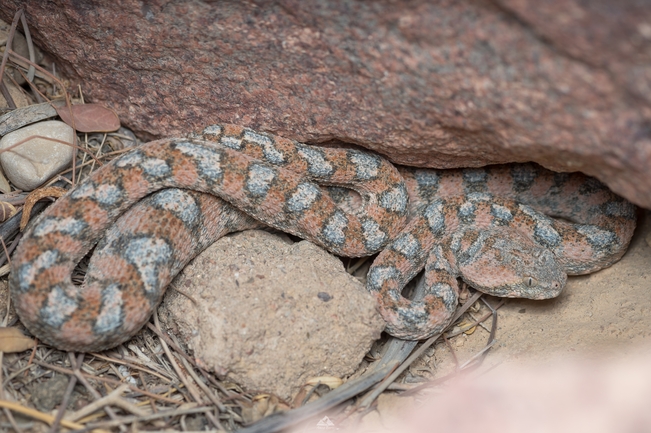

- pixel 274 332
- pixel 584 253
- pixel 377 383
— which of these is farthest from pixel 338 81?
pixel 584 253

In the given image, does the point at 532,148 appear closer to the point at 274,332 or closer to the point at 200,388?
the point at 274,332

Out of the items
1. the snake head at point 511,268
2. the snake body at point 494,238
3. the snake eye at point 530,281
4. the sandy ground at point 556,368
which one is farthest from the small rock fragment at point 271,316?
the snake eye at point 530,281

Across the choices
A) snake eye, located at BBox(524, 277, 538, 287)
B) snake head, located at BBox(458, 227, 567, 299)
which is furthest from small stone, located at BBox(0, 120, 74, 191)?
snake eye, located at BBox(524, 277, 538, 287)

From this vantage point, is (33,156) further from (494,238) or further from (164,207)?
(494,238)

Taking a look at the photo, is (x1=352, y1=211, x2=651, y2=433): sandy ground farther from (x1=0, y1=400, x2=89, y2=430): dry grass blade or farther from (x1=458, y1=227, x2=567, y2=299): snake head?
(x1=0, y1=400, x2=89, y2=430): dry grass blade

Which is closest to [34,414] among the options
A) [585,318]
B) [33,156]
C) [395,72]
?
[33,156]

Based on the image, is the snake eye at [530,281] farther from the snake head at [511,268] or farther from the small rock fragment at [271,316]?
the small rock fragment at [271,316]
